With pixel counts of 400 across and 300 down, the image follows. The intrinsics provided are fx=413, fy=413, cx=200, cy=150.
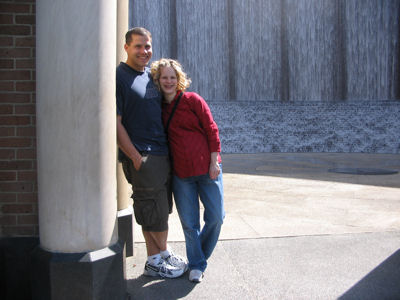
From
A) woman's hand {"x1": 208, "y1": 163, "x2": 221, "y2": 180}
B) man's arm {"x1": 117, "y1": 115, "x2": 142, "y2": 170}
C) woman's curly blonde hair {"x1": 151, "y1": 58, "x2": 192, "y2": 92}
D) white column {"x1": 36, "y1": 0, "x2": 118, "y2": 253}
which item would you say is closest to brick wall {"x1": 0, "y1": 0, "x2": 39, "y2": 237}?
white column {"x1": 36, "y1": 0, "x2": 118, "y2": 253}

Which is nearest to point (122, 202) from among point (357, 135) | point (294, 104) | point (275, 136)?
point (275, 136)

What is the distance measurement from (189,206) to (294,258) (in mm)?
950

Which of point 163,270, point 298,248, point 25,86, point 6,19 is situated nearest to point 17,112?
point 25,86

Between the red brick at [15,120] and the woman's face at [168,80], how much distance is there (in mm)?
829

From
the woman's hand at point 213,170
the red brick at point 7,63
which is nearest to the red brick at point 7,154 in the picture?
the red brick at point 7,63

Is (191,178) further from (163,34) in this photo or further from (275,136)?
(163,34)

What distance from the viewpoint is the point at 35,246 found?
95.0 inches

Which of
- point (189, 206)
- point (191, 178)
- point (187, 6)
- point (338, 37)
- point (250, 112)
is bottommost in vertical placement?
point (189, 206)

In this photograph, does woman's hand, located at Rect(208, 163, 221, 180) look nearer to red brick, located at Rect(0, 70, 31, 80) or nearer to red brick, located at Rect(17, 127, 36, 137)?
red brick, located at Rect(17, 127, 36, 137)

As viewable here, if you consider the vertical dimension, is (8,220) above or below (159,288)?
above

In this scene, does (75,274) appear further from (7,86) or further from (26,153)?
(7,86)

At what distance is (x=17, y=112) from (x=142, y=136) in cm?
74

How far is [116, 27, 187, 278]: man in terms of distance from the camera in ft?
8.09

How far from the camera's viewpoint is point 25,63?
2.43 m
